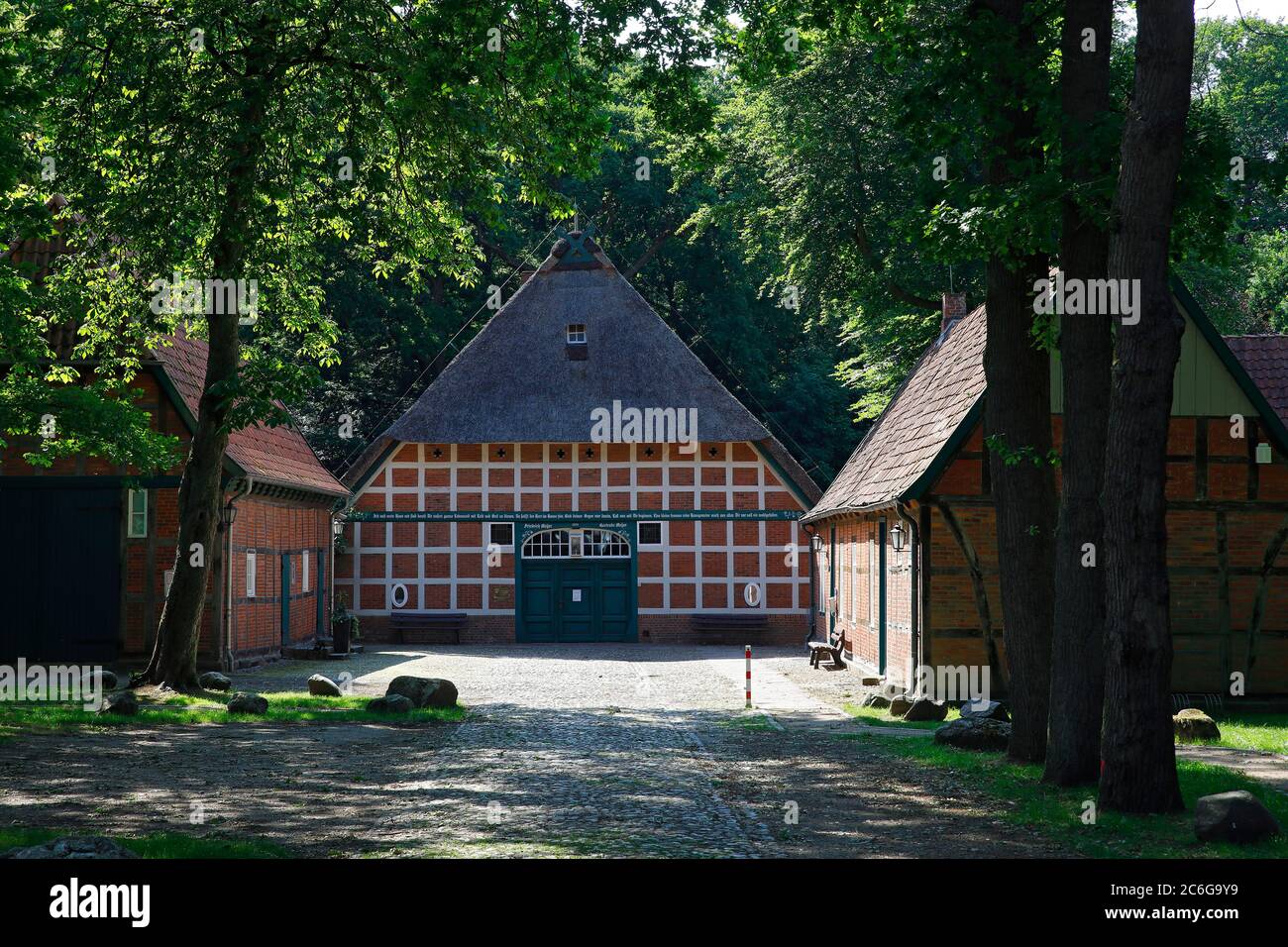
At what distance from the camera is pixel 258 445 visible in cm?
2681

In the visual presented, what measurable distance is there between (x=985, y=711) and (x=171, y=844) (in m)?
9.29

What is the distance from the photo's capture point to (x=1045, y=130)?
36.3ft

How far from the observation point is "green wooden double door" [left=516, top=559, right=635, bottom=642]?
111 feet

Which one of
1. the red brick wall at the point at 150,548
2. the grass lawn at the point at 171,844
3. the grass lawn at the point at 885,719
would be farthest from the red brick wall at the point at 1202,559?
the grass lawn at the point at 171,844

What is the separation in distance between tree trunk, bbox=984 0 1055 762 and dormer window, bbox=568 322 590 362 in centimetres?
2360

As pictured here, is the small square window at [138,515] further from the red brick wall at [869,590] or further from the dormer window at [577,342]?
the dormer window at [577,342]

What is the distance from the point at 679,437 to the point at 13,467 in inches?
630

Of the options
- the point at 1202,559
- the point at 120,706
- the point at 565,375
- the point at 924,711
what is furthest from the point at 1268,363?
the point at 565,375

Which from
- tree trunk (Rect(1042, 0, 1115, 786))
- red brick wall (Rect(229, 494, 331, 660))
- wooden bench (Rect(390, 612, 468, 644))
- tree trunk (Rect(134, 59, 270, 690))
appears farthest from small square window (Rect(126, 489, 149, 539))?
tree trunk (Rect(1042, 0, 1115, 786))

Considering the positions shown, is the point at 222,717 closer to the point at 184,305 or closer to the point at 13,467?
the point at 184,305

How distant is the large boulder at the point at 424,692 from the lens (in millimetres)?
17391

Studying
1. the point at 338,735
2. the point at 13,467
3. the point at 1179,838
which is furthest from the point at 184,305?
the point at 1179,838

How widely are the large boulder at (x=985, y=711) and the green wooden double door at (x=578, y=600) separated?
19126 mm

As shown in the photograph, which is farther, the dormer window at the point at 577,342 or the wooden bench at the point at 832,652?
the dormer window at the point at 577,342
